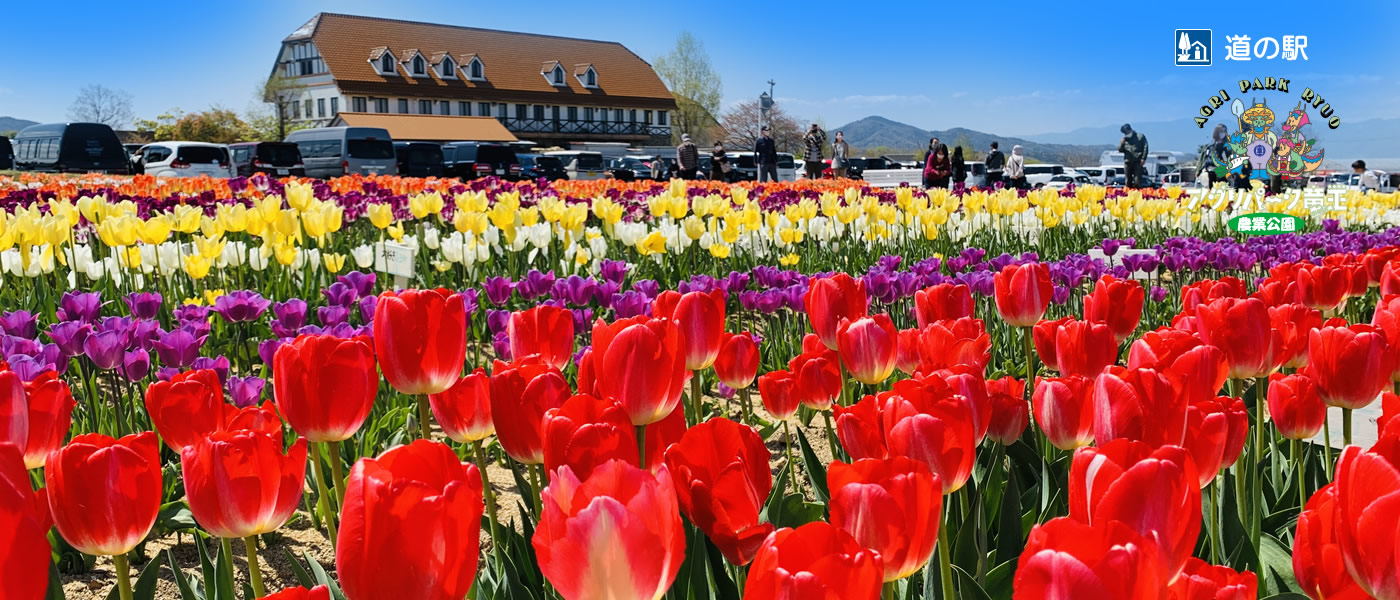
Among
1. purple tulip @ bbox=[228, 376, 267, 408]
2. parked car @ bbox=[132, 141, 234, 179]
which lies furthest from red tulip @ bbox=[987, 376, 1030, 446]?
parked car @ bbox=[132, 141, 234, 179]

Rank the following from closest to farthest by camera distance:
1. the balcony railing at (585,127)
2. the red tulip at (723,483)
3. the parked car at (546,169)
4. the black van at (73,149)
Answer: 1. the red tulip at (723,483)
2. the black van at (73,149)
3. the parked car at (546,169)
4. the balcony railing at (585,127)

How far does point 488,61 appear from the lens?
69625 mm

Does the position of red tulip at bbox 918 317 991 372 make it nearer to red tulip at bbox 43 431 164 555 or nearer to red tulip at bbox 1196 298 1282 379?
red tulip at bbox 1196 298 1282 379

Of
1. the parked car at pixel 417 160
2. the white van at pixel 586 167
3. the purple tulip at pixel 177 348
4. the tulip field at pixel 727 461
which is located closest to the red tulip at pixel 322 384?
the tulip field at pixel 727 461

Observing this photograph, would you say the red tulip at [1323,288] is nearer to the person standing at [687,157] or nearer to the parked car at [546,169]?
the person standing at [687,157]

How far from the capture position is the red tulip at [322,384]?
131 cm

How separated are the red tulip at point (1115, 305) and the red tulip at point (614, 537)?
168 centimetres

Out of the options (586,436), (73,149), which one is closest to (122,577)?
(586,436)

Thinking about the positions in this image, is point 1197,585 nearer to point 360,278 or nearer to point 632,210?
point 360,278

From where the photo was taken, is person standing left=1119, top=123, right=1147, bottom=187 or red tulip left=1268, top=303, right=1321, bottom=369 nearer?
red tulip left=1268, top=303, right=1321, bottom=369

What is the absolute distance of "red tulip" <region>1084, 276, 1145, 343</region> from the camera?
90.8 inches

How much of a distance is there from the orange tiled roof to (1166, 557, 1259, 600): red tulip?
6508 cm

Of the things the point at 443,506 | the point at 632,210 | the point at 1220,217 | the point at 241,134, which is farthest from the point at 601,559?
the point at 241,134

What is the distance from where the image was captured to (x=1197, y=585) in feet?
2.77
